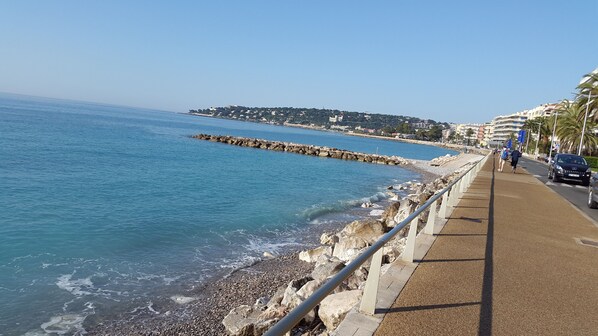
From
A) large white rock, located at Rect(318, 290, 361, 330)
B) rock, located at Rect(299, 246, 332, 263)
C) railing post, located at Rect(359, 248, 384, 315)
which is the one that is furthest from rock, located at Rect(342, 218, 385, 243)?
railing post, located at Rect(359, 248, 384, 315)

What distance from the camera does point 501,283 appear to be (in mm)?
5840

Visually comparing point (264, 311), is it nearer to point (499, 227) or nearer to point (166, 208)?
point (499, 227)

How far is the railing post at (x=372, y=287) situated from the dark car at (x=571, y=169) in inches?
952

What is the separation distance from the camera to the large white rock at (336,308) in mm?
5469

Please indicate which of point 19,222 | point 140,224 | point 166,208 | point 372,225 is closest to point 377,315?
point 372,225

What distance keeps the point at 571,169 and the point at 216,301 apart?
22.6 meters

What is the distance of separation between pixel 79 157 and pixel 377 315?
1436 inches

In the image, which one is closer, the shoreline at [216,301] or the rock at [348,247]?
the shoreline at [216,301]

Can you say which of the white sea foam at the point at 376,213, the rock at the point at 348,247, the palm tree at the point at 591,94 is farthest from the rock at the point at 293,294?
the palm tree at the point at 591,94

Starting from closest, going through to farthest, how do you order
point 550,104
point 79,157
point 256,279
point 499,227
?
point 499,227 → point 256,279 → point 79,157 → point 550,104

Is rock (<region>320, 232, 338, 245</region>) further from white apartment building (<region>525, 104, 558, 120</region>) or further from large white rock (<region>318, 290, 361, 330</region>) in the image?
white apartment building (<region>525, 104, 558, 120</region>)

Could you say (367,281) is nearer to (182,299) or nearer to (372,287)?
(372,287)

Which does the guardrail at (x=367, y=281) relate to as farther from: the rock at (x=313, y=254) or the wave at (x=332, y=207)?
the wave at (x=332, y=207)

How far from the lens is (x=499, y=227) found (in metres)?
9.84
